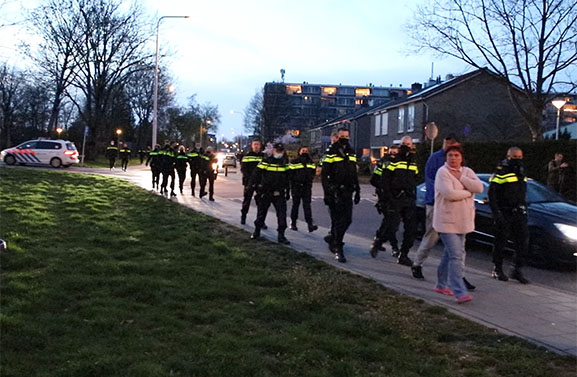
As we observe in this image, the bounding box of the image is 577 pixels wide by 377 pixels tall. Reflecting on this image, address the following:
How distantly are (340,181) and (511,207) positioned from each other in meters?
2.31

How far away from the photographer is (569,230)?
8.51 metres

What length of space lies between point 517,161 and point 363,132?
169 feet

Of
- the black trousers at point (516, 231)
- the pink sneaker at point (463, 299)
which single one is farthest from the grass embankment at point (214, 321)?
the black trousers at point (516, 231)

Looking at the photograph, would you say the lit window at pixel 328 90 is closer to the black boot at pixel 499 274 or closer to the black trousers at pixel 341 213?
the black trousers at pixel 341 213

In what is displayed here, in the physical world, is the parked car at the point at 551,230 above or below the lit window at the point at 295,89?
below

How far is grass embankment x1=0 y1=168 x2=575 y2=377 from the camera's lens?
3.98 metres

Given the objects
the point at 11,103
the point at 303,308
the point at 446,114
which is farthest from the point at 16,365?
the point at 11,103

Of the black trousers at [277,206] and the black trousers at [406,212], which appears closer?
the black trousers at [406,212]

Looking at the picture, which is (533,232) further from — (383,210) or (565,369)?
(565,369)

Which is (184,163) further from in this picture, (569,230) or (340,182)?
(569,230)

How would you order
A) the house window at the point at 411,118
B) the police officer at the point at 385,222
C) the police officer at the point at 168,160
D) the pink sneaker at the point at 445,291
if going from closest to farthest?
the pink sneaker at the point at 445,291, the police officer at the point at 385,222, the police officer at the point at 168,160, the house window at the point at 411,118

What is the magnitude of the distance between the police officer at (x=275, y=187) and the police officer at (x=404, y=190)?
201cm

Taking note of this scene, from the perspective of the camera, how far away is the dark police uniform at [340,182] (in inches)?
321

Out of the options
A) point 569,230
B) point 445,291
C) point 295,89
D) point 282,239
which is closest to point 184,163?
point 282,239
